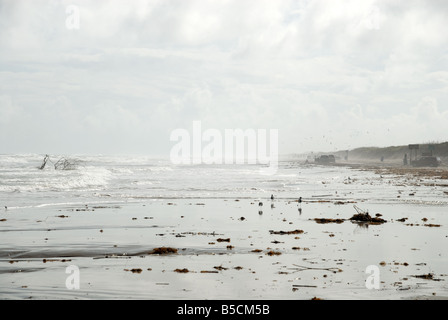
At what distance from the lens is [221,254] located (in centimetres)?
1691

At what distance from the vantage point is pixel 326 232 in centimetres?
2202

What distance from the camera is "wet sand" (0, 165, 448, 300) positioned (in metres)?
12.2

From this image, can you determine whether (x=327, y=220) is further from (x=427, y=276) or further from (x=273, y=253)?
(x=427, y=276)

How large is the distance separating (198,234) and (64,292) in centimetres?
1003

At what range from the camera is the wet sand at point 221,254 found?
12.2 m

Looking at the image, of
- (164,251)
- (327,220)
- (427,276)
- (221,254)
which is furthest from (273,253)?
(327,220)

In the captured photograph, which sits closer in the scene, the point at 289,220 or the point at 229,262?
the point at 229,262

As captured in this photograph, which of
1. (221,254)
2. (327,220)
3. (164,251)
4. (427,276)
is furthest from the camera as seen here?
(327,220)

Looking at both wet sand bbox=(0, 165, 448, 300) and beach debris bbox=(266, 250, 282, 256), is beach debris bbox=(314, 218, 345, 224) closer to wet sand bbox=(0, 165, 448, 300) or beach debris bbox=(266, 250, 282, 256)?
wet sand bbox=(0, 165, 448, 300)

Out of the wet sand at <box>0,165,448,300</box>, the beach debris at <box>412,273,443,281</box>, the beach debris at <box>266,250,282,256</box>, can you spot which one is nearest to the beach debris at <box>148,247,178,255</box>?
the wet sand at <box>0,165,448,300</box>

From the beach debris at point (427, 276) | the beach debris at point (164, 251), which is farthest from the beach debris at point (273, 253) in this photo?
the beach debris at point (427, 276)
